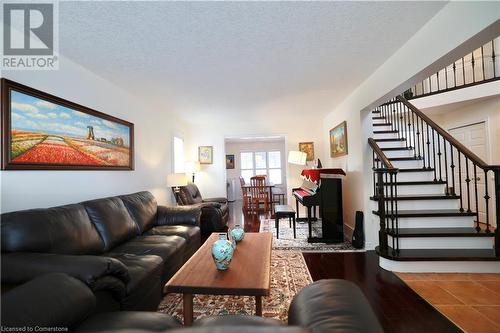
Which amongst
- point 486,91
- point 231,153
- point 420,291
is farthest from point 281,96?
point 231,153

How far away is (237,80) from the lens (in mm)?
2893

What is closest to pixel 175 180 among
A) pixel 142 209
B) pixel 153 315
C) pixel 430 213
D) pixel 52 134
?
pixel 142 209

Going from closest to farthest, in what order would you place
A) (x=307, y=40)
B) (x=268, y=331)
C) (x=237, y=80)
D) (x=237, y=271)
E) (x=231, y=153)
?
(x=268, y=331) < (x=237, y=271) < (x=307, y=40) < (x=237, y=80) < (x=231, y=153)

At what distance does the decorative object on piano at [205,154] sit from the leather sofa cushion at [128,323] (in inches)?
186

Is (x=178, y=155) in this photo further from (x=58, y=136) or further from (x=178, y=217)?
(x=58, y=136)

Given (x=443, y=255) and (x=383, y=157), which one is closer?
(x=443, y=255)

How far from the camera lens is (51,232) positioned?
5.26 feet

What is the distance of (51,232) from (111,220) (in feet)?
1.97

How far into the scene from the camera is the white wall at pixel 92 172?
6.08ft

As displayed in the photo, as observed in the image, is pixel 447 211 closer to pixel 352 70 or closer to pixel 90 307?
pixel 352 70

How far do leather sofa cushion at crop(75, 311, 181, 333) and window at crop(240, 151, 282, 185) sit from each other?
7855 millimetres

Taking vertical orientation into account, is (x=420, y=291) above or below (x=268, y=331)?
below

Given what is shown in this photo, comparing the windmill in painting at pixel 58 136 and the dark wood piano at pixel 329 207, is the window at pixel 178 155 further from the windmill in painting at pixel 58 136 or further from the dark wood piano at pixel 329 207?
the dark wood piano at pixel 329 207

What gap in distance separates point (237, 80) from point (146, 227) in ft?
7.35
